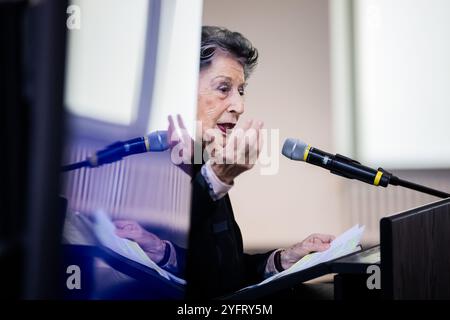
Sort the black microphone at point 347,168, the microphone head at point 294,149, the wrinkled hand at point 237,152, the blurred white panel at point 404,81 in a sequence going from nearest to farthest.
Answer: the black microphone at point 347,168
the microphone head at point 294,149
the wrinkled hand at point 237,152
the blurred white panel at point 404,81

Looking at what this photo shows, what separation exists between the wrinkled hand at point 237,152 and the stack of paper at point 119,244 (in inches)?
14.6

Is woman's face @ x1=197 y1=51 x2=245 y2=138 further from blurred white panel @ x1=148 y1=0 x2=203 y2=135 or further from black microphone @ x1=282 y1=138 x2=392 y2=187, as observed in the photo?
black microphone @ x1=282 y1=138 x2=392 y2=187

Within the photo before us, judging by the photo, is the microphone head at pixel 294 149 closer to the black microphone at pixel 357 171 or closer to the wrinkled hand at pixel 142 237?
the black microphone at pixel 357 171

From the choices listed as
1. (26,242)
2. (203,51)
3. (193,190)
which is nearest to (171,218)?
(193,190)

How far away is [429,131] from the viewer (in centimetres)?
196

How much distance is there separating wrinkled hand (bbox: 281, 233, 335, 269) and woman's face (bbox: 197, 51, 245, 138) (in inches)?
18.4

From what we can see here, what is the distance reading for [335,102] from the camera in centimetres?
187

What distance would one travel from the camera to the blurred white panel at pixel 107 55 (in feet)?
6.01

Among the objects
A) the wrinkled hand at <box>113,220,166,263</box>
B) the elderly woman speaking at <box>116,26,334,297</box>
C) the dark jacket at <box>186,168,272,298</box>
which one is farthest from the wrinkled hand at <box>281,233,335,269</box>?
the wrinkled hand at <box>113,220,166,263</box>

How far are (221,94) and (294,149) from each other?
0.35m

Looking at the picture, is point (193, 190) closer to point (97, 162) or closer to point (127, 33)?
point (97, 162)

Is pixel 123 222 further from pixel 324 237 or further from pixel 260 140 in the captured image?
pixel 324 237

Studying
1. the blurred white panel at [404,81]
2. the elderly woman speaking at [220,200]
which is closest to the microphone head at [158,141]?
the elderly woman speaking at [220,200]

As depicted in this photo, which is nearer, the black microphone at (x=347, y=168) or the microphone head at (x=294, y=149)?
the black microphone at (x=347, y=168)
